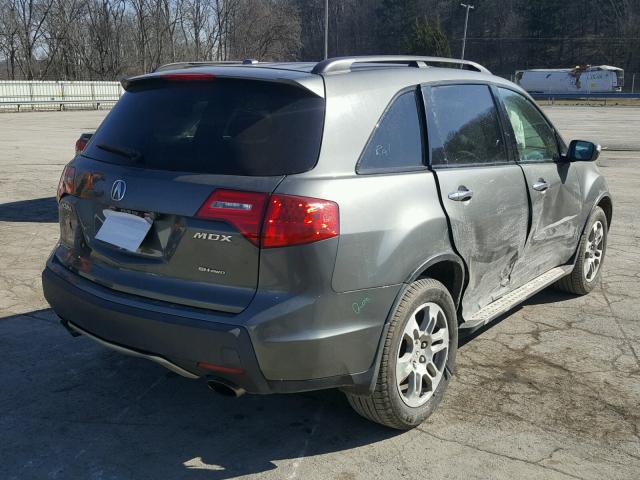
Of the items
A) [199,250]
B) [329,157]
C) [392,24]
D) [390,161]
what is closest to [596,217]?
[390,161]

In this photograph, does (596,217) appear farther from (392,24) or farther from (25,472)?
(392,24)

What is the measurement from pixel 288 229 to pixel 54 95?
133 ft

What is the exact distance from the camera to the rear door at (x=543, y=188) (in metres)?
4.41

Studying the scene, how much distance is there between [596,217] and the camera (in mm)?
5523

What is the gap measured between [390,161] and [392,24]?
10698cm

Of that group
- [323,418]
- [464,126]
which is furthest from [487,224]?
[323,418]

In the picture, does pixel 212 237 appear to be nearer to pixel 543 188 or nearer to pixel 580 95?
pixel 543 188

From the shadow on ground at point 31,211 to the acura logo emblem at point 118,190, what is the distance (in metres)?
5.31

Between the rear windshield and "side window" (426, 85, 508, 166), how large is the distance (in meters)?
0.88

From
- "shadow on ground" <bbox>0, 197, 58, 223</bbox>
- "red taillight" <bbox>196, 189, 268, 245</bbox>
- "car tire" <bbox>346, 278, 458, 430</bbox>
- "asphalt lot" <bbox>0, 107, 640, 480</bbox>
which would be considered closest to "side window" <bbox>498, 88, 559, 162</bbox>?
"asphalt lot" <bbox>0, 107, 640, 480</bbox>

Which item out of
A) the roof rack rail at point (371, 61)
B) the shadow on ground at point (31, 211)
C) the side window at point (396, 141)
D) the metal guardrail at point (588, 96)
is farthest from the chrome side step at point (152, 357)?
the metal guardrail at point (588, 96)

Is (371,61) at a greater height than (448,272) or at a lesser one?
greater

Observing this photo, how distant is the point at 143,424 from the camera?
3.42 meters

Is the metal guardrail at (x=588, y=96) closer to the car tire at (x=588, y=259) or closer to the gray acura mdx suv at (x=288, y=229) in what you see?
the car tire at (x=588, y=259)
